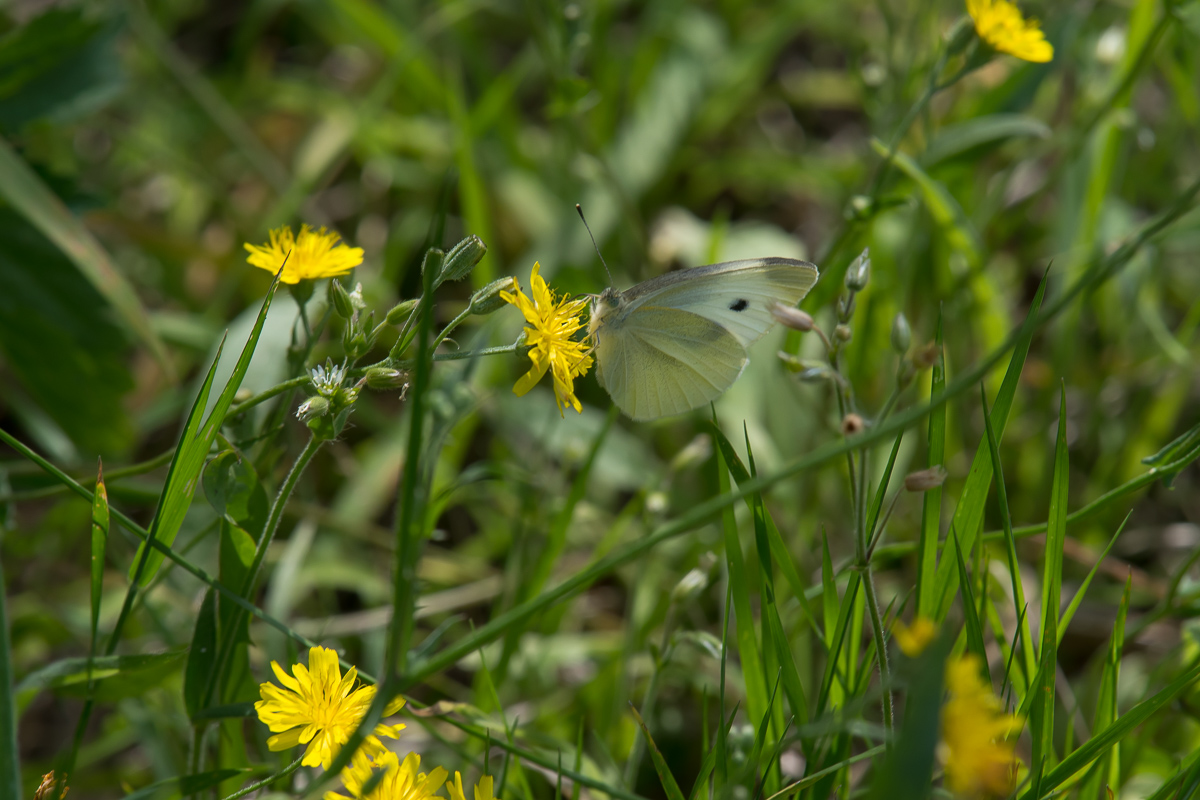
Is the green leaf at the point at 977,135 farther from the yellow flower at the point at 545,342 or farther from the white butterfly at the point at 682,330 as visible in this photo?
the yellow flower at the point at 545,342

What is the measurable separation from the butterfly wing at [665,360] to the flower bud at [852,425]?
29.3 inches

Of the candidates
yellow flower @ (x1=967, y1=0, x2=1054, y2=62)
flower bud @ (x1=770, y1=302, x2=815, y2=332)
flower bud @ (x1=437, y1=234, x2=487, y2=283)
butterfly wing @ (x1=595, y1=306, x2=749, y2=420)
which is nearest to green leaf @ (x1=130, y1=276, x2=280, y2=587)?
flower bud @ (x1=437, y1=234, x2=487, y2=283)

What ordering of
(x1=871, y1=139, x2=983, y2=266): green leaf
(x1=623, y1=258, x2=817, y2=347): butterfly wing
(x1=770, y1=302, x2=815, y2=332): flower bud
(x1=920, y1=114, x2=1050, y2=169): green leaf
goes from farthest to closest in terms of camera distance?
(x1=920, y1=114, x2=1050, y2=169): green leaf < (x1=871, y1=139, x2=983, y2=266): green leaf < (x1=623, y1=258, x2=817, y2=347): butterfly wing < (x1=770, y1=302, x2=815, y2=332): flower bud

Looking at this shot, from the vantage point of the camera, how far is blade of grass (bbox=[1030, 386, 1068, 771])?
135cm

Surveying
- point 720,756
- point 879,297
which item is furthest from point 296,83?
point 720,756

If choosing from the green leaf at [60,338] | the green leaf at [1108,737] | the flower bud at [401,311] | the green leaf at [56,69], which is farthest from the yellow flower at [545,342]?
Result: the green leaf at [56,69]

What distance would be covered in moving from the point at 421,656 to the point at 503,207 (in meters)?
2.78

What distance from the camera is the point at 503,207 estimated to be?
147 inches

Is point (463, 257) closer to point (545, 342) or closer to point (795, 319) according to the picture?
point (545, 342)

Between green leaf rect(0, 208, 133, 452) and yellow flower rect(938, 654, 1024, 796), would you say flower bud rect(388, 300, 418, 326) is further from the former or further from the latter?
green leaf rect(0, 208, 133, 452)

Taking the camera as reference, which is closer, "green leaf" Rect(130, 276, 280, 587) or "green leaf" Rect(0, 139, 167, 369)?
"green leaf" Rect(130, 276, 280, 587)

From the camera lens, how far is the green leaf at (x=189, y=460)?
4.49ft

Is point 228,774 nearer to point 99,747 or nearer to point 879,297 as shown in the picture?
point 99,747

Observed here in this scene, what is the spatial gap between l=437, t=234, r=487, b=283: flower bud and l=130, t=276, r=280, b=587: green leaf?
281mm
